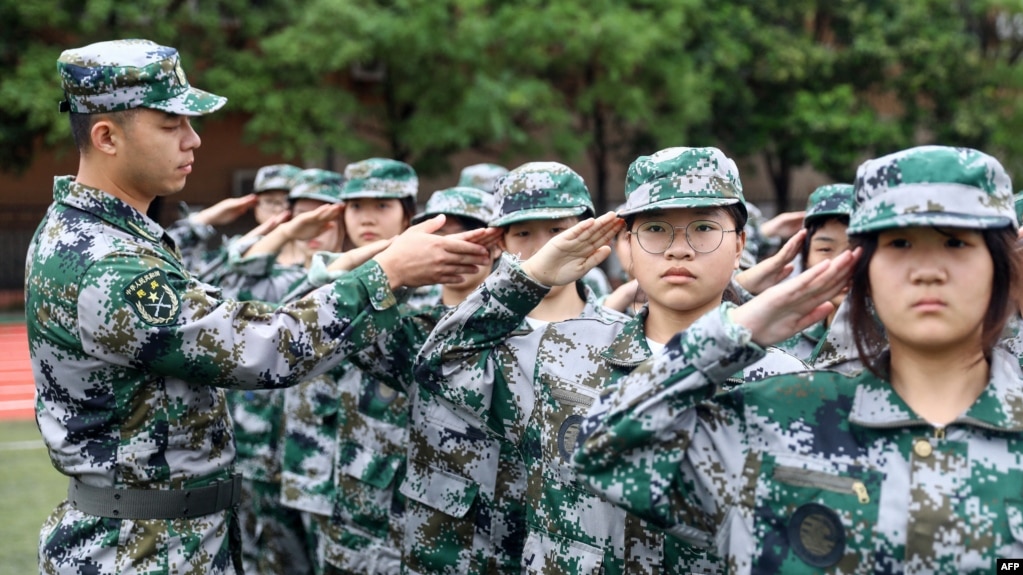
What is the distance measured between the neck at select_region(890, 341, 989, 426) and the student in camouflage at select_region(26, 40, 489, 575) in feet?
4.53

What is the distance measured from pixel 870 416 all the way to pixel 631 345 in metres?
0.87

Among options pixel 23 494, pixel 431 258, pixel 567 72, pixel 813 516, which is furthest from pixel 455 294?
pixel 567 72

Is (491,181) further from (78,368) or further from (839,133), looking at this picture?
(839,133)

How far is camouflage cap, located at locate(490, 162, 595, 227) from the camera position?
12.4 feet

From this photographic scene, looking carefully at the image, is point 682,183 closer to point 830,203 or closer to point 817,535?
point 817,535

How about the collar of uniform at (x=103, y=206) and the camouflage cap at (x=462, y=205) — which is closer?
the collar of uniform at (x=103, y=206)

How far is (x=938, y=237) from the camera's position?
201 cm

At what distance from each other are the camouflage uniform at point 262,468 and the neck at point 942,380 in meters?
4.04

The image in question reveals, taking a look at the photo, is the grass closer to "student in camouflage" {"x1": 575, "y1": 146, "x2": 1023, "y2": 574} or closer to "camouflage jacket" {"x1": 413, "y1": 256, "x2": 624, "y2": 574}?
"camouflage jacket" {"x1": 413, "y1": 256, "x2": 624, "y2": 574}

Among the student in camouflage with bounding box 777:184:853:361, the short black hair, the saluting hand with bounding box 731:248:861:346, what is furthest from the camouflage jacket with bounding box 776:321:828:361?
the short black hair

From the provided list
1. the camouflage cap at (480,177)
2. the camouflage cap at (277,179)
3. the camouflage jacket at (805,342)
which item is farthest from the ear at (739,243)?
the camouflage cap at (277,179)

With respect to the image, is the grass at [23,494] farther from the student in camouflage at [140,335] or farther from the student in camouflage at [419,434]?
the student in camouflage at [140,335]

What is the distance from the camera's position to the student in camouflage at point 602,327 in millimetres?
2752

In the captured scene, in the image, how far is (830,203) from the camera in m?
4.53
